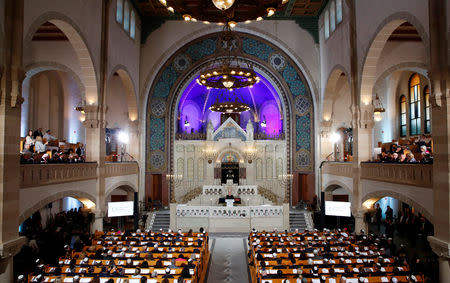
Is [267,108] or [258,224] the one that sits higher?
[267,108]

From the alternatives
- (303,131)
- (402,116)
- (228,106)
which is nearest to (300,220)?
Result: (303,131)

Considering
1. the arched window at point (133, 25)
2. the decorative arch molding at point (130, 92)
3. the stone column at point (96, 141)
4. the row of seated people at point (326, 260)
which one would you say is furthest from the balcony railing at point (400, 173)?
the arched window at point (133, 25)

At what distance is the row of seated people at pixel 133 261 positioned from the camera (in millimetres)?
10352

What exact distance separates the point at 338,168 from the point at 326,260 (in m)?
8.78

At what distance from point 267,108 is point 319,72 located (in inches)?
322

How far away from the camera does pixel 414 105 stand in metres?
21.1

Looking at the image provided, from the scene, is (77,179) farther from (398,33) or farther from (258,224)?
(398,33)

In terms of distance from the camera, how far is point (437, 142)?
9883 millimetres

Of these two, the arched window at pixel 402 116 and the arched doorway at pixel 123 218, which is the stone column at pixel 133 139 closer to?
the arched doorway at pixel 123 218

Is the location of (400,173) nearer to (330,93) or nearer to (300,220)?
(300,220)

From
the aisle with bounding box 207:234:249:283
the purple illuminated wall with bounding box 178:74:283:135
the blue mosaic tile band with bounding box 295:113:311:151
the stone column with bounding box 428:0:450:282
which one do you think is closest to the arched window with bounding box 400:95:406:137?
the blue mosaic tile band with bounding box 295:113:311:151

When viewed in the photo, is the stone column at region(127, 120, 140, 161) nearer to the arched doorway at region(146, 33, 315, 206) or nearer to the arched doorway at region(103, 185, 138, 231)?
the arched doorway at region(146, 33, 315, 206)

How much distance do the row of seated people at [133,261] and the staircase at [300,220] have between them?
26.0 ft

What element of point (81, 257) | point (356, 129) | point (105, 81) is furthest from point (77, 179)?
point (356, 129)
